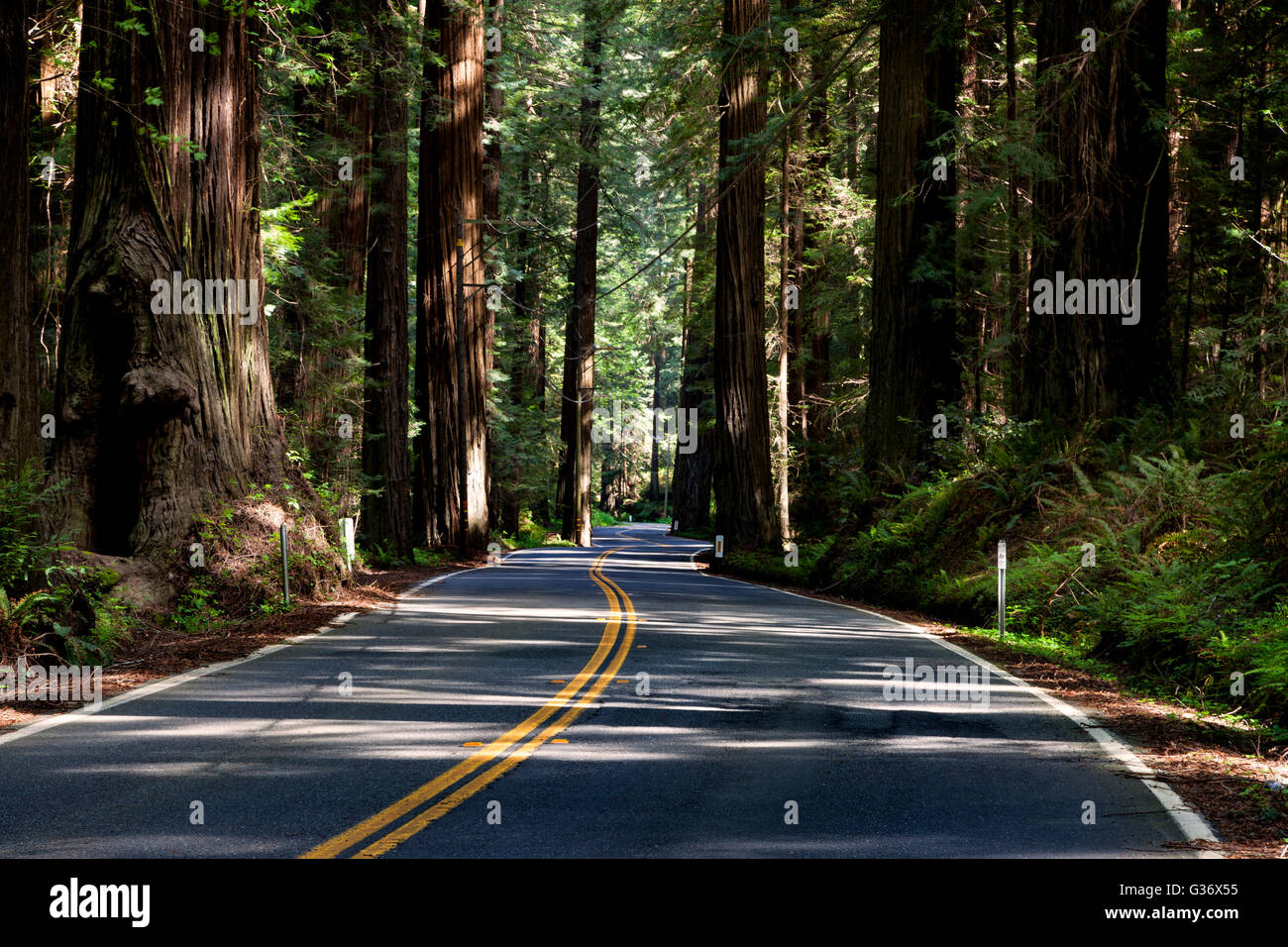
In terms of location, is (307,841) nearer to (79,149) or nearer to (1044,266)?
(79,149)

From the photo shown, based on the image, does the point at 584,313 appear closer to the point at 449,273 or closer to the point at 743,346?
the point at 449,273

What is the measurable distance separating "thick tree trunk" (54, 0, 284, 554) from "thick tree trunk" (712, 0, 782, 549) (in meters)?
15.4

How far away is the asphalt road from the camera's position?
546 centimetres

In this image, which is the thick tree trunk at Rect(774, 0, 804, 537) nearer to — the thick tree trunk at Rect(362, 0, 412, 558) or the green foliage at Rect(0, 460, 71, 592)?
the thick tree trunk at Rect(362, 0, 412, 558)

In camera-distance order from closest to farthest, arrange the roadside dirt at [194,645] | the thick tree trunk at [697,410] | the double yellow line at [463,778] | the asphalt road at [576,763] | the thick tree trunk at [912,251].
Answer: the double yellow line at [463,778] → the asphalt road at [576,763] → the roadside dirt at [194,645] → the thick tree trunk at [912,251] → the thick tree trunk at [697,410]

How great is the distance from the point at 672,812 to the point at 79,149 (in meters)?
11.5

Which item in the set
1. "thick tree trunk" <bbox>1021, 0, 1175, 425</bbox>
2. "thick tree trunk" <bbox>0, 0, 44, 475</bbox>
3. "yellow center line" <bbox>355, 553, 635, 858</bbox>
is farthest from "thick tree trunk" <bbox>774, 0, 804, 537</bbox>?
"thick tree trunk" <bbox>0, 0, 44, 475</bbox>

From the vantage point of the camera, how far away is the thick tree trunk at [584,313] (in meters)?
41.8

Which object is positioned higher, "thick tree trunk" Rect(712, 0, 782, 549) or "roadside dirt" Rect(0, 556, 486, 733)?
"thick tree trunk" Rect(712, 0, 782, 549)

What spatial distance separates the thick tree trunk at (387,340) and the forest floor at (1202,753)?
52.5ft

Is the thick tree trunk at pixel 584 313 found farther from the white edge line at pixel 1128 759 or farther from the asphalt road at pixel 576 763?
the asphalt road at pixel 576 763

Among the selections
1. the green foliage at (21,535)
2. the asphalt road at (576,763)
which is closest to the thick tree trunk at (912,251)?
the asphalt road at (576,763)

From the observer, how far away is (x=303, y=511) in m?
15.8
